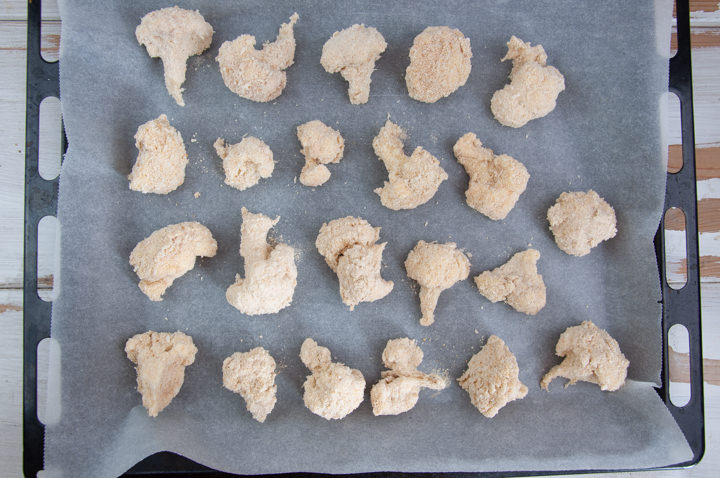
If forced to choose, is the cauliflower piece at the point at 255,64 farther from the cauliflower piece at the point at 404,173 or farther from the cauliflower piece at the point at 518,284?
the cauliflower piece at the point at 518,284

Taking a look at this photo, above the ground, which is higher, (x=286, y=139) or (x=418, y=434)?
(x=286, y=139)

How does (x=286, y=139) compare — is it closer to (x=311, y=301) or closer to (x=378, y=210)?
(x=378, y=210)

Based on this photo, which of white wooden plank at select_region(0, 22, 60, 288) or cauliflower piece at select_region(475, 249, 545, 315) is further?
white wooden plank at select_region(0, 22, 60, 288)

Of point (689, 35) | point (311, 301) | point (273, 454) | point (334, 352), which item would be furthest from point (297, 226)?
point (689, 35)

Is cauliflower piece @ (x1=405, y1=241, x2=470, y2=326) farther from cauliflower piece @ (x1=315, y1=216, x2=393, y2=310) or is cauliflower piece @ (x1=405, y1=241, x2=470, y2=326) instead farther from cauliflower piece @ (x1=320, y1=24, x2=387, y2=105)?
cauliflower piece @ (x1=320, y1=24, x2=387, y2=105)

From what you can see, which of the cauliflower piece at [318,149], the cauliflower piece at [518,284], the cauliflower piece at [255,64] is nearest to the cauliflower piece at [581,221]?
the cauliflower piece at [518,284]

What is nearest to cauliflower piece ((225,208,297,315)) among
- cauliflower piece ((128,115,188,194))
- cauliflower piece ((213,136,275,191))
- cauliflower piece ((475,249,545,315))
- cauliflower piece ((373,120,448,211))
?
cauliflower piece ((213,136,275,191))
